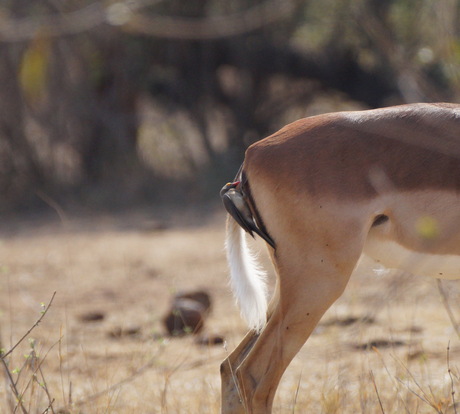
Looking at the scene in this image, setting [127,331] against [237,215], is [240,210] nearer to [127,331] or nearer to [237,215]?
[237,215]

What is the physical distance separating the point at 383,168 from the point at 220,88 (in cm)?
788

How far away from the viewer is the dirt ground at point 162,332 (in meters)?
3.48

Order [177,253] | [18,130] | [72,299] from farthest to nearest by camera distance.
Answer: [18,130] → [177,253] → [72,299]

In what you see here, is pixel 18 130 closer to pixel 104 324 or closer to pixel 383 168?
pixel 104 324

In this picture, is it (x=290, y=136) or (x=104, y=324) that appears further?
(x=104, y=324)

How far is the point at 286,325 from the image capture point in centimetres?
303

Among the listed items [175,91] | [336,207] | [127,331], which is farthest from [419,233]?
[175,91]

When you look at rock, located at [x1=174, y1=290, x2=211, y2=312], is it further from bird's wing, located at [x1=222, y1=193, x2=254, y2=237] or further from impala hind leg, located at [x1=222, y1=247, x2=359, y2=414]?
bird's wing, located at [x1=222, y1=193, x2=254, y2=237]

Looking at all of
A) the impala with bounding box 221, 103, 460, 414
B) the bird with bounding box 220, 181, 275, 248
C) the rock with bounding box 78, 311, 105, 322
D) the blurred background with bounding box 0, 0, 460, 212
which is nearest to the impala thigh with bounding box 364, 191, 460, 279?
the impala with bounding box 221, 103, 460, 414

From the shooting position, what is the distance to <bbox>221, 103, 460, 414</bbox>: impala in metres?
2.98

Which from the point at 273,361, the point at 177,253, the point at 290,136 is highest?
the point at 290,136

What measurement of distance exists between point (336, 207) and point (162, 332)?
238 cm

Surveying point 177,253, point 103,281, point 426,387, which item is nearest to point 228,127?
point 177,253

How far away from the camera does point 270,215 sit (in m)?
3.08
